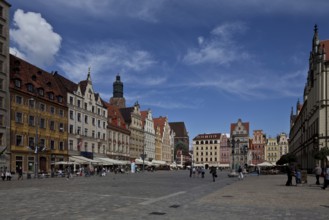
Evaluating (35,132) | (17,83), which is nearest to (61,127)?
(35,132)

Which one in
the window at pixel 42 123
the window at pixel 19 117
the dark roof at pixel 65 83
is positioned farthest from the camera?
the dark roof at pixel 65 83

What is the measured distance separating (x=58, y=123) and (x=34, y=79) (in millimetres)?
8719

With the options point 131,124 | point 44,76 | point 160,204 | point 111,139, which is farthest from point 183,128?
point 160,204

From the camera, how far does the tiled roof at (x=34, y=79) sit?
182ft

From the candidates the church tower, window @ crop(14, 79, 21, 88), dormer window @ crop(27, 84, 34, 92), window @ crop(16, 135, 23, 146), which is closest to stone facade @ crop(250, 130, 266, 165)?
the church tower

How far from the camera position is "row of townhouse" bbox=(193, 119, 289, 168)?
163m

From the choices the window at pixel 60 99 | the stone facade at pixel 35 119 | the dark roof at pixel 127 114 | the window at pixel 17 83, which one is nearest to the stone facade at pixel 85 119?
the window at pixel 60 99

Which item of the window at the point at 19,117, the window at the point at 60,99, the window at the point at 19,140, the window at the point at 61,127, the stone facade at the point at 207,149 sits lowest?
the stone facade at the point at 207,149

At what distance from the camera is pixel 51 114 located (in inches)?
2448

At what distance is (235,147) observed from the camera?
529ft

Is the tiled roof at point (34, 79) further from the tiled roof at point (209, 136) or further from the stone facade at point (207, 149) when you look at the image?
the tiled roof at point (209, 136)

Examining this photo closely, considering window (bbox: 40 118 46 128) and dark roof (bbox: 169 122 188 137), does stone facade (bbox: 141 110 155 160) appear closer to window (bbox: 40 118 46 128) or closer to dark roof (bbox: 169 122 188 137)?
window (bbox: 40 118 46 128)

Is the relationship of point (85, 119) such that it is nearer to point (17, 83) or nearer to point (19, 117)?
point (19, 117)

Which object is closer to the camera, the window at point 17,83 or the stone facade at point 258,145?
the window at point 17,83
